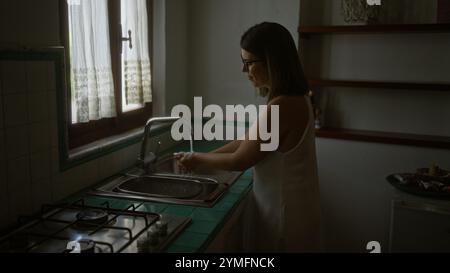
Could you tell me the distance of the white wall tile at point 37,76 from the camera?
4.29 ft

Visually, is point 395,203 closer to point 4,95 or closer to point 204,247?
point 204,247

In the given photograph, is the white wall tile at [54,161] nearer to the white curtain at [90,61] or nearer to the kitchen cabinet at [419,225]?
the white curtain at [90,61]

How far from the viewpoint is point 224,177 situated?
1.90 m

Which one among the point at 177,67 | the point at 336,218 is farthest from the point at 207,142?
the point at 336,218

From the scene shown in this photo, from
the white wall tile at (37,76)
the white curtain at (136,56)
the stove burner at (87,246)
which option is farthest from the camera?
the white curtain at (136,56)

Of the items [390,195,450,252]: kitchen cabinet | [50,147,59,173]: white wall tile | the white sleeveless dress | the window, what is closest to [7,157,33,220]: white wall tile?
[50,147,59,173]: white wall tile

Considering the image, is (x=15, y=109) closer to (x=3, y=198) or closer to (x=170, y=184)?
(x=3, y=198)

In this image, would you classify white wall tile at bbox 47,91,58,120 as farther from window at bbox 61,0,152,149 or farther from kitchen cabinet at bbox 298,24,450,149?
kitchen cabinet at bbox 298,24,450,149

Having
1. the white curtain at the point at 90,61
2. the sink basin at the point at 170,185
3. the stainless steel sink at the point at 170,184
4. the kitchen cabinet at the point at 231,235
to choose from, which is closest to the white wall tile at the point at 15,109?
the white curtain at the point at 90,61

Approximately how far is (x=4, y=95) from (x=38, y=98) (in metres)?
0.15

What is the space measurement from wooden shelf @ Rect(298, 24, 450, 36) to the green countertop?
110 centimetres

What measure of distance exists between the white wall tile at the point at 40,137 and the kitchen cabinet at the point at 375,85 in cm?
161

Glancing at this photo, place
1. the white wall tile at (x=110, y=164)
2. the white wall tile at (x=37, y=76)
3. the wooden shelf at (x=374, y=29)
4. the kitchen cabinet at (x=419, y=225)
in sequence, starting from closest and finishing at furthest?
the white wall tile at (x=37, y=76), the white wall tile at (x=110, y=164), the kitchen cabinet at (x=419, y=225), the wooden shelf at (x=374, y=29)

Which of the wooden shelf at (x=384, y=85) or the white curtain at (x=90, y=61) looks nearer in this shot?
the white curtain at (x=90, y=61)
